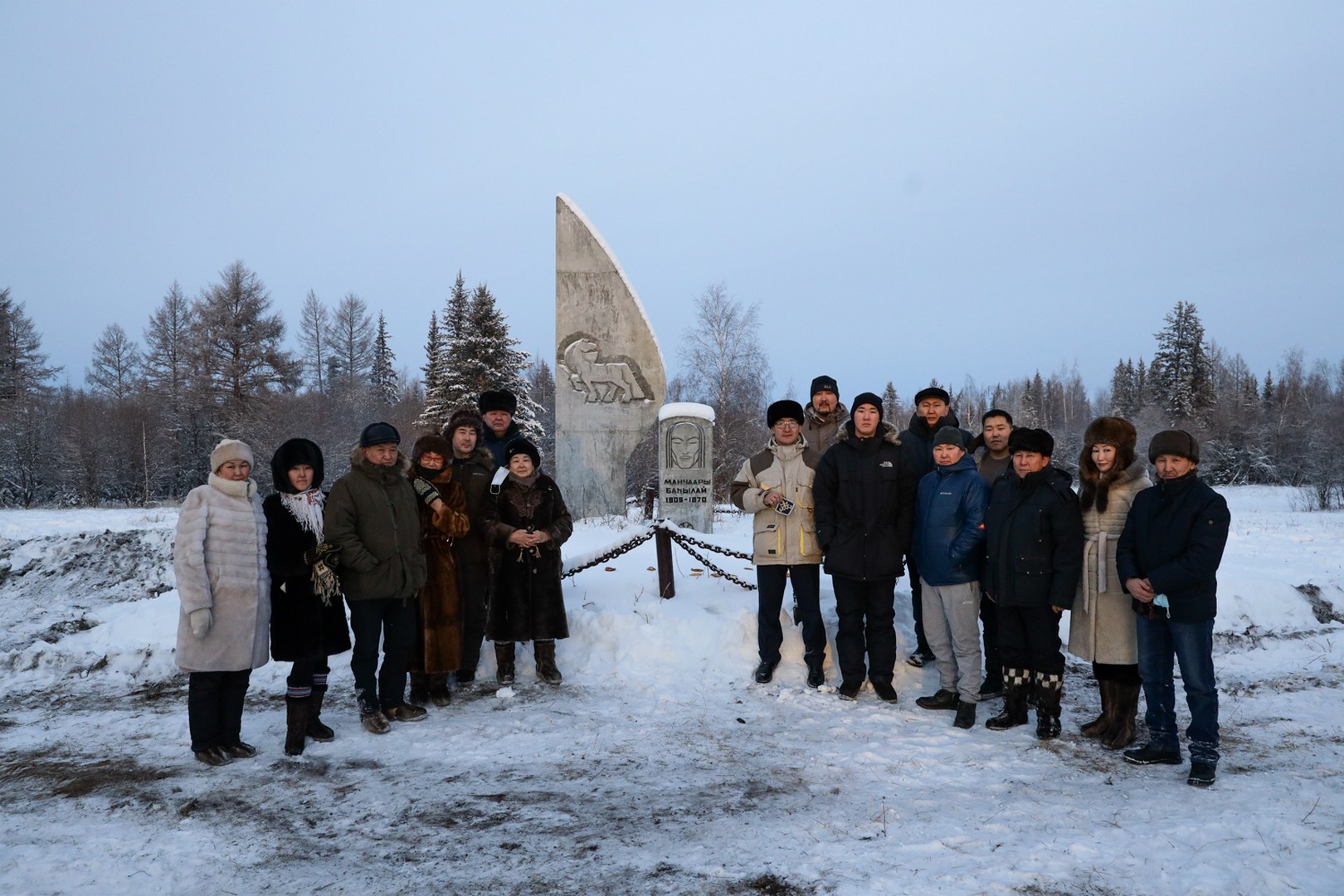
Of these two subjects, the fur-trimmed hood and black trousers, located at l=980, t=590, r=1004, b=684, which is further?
black trousers, located at l=980, t=590, r=1004, b=684

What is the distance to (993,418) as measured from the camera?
216 inches

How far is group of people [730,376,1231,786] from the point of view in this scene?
157 inches

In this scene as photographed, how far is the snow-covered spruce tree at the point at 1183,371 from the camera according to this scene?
129 feet

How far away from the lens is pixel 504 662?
217 inches

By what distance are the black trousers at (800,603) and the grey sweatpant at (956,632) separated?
0.75 metres

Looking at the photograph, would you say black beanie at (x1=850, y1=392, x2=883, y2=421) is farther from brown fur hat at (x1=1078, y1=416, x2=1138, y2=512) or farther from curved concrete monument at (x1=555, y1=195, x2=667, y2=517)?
curved concrete monument at (x1=555, y1=195, x2=667, y2=517)

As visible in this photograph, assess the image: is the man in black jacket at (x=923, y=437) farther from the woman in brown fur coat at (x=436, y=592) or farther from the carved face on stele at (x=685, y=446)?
the carved face on stele at (x=685, y=446)

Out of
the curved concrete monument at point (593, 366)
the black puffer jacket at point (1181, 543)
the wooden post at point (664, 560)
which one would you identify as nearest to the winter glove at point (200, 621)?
the wooden post at point (664, 560)

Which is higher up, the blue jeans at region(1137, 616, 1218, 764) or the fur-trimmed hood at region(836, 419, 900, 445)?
the fur-trimmed hood at region(836, 419, 900, 445)

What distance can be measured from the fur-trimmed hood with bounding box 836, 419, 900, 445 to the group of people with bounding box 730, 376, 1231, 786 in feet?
0.04

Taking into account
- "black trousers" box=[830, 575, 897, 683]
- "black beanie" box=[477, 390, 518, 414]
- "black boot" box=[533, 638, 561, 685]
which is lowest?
"black boot" box=[533, 638, 561, 685]

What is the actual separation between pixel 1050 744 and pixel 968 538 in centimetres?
123

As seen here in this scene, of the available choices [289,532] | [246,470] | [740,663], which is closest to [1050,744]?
[740,663]

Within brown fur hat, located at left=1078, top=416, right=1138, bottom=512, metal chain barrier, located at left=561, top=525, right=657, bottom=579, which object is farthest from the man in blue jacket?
metal chain barrier, located at left=561, top=525, right=657, bottom=579
